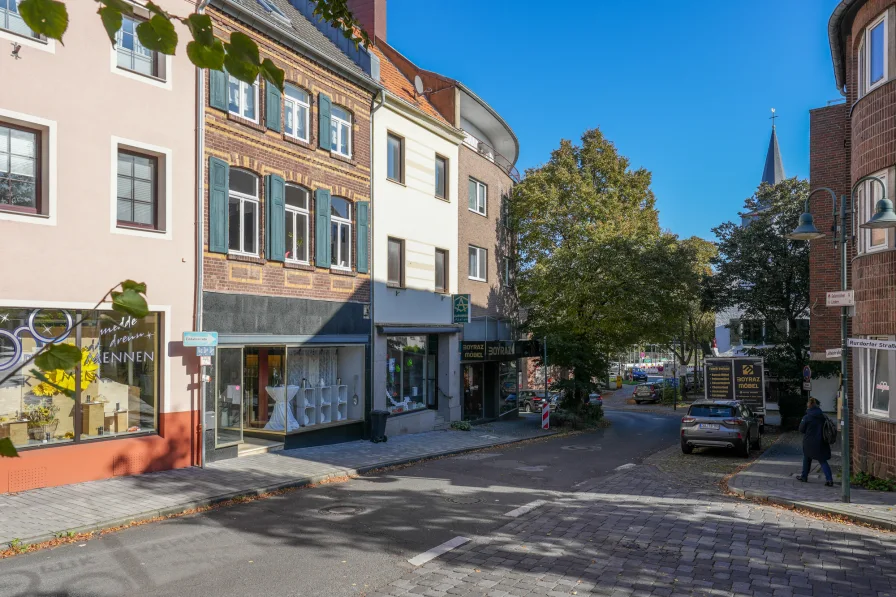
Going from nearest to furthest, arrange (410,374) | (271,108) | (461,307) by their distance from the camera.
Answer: (271,108) → (410,374) → (461,307)

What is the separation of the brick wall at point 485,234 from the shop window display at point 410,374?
120 inches

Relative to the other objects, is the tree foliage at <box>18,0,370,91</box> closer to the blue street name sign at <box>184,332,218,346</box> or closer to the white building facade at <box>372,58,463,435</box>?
the blue street name sign at <box>184,332,218,346</box>

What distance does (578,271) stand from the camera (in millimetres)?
28266

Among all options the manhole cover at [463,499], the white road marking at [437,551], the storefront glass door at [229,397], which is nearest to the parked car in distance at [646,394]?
the storefront glass door at [229,397]

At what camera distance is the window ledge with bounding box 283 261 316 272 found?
16359 mm

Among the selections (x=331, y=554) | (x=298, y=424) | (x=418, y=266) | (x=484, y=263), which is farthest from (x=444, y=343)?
(x=331, y=554)

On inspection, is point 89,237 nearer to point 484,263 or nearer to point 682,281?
point 484,263

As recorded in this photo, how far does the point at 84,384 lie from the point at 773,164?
6631 centimetres

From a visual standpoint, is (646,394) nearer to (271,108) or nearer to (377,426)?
(377,426)

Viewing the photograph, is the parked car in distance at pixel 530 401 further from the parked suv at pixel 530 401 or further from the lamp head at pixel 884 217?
the lamp head at pixel 884 217

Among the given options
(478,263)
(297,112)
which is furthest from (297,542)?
(478,263)

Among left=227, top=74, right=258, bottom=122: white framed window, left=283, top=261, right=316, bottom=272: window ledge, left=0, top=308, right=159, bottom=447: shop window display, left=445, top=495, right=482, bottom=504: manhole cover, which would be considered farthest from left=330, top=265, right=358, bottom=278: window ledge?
left=445, top=495, right=482, bottom=504: manhole cover

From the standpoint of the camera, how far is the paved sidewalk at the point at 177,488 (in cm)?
927

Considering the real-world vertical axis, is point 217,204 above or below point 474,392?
above
